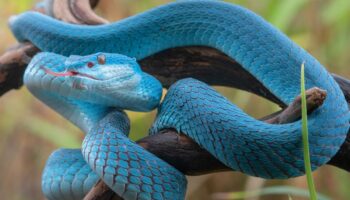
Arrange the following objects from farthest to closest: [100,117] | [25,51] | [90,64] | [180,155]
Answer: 1. [25,51]
2. [100,117]
3. [90,64]
4. [180,155]

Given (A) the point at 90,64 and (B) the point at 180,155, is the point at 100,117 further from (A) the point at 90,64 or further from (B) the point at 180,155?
(B) the point at 180,155

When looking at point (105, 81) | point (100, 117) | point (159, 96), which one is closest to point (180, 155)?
point (159, 96)

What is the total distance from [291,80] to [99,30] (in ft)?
3.61

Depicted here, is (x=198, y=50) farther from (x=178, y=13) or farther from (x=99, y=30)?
(x=99, y=30)

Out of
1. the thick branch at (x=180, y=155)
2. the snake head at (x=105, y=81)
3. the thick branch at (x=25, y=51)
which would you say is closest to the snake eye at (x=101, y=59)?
the snake head at (x=105, y=81)

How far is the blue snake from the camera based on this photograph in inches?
78.5

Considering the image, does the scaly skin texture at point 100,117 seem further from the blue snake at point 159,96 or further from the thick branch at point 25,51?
the thick branch at point 25,51

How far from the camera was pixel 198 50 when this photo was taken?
2.87 meters

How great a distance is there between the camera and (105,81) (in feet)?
8.02

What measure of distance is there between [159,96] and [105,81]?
0.26 meters

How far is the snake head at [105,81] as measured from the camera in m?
2.42

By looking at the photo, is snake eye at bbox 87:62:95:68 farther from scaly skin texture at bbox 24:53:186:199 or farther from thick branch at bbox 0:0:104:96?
thick branch at bbox 0:0:104:96

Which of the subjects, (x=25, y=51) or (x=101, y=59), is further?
(x=25, y=51)

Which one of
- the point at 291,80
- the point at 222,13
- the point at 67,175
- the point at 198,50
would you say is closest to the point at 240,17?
the point at 222,13
